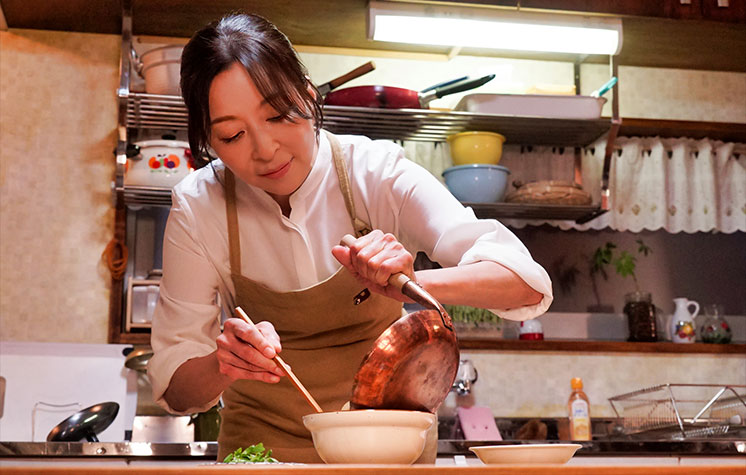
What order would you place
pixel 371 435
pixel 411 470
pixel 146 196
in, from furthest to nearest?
pixel 146 196, pixel 371 435, pixel 411 470

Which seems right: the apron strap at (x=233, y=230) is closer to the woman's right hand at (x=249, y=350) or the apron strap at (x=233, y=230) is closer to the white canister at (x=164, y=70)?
the woman's right hand at (x=249, y=350)

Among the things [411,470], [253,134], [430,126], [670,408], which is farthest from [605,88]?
[411,470]

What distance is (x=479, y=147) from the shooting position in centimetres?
325

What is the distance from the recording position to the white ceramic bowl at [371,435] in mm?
871

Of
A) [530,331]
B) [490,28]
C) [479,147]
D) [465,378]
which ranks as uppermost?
[490,28]

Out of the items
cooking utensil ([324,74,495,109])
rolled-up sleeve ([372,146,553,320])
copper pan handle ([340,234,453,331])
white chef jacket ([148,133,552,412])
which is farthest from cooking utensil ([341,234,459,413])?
cooking utensil ([324,74,495,109])

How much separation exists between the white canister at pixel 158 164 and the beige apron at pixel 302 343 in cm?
145

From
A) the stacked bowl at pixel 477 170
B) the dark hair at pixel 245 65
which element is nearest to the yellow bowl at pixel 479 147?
the stacked bowl at pixel 477 170

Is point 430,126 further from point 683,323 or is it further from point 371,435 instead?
point 371,435

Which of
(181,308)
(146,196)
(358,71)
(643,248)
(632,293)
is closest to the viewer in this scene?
(181,308)

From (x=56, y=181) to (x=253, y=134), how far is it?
6.75ft

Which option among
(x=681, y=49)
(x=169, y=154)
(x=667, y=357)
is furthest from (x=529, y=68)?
(x=169, y=154)

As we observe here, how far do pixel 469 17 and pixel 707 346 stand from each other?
1.67m

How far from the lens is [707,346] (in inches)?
138
